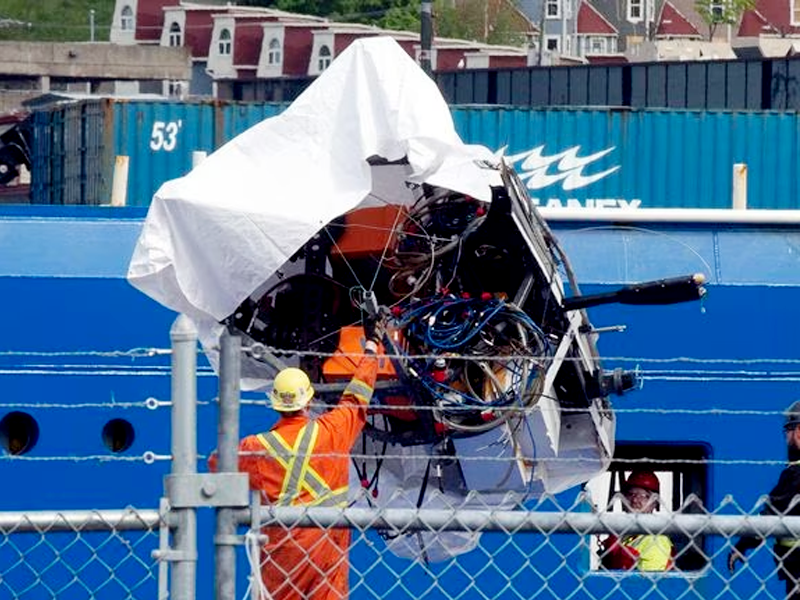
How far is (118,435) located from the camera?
1034 centimetres

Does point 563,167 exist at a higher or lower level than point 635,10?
lower

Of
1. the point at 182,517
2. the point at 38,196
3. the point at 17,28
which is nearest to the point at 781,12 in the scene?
the point at 17,28

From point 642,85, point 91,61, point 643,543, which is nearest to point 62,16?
point 91,61

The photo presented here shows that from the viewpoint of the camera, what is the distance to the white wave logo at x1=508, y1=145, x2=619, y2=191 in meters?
17.4

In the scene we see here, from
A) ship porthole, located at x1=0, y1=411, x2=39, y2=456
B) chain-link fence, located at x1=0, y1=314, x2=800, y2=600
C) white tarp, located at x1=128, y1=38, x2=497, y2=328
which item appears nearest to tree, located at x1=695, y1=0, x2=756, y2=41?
chain-link fence, located at x1=0, y1=314, x2=800, y2=600

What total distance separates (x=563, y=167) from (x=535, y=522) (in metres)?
12.6

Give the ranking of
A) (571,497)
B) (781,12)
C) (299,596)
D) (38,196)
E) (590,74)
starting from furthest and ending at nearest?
(781,12) → (590,74) → (38,196) → (571,497) → (299,596)

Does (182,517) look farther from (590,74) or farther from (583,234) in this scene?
(590,74)

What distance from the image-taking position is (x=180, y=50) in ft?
179

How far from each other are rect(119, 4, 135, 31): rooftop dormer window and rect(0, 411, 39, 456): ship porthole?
7890cm

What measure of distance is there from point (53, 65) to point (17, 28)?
35.2m

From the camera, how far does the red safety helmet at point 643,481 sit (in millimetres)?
10031

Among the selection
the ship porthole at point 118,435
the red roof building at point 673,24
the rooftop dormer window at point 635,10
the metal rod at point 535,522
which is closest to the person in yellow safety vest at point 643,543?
the ship porthole at point 118,435

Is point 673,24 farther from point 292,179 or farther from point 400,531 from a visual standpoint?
point 400,531
